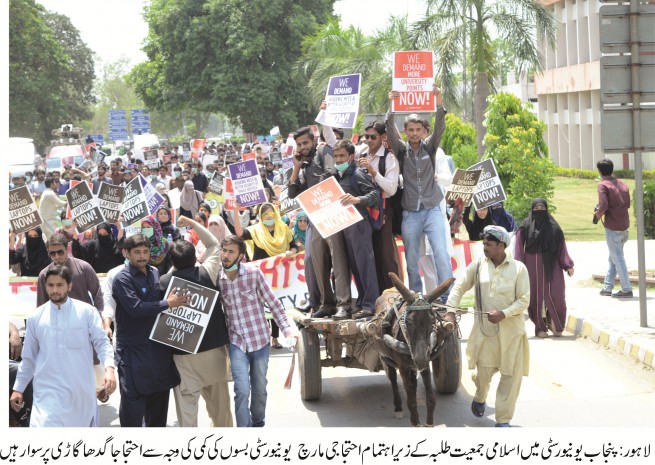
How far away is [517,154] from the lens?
889 inches

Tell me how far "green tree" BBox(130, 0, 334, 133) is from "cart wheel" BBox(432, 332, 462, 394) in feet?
158

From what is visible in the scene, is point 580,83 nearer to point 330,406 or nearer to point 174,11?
point 174,11

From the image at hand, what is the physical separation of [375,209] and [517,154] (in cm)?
1336

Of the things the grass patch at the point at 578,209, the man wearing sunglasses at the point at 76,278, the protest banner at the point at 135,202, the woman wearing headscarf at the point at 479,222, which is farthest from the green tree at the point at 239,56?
the man wearing sunglasses at the point at 76,278

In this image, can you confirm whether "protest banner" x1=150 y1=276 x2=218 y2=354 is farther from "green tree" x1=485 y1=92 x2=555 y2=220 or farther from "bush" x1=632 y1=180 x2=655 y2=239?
"bush" x1=632 y1=180 x2=655 y2=239

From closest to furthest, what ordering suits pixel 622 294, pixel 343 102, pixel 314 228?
pixel 314 228
pixel 343 102
pixel 622 294

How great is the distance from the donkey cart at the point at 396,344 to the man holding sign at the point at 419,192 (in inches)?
32.9

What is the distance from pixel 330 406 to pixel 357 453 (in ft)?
9.02

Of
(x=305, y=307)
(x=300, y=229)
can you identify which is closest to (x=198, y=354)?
(x=305, y=307)

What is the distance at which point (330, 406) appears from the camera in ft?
33.3

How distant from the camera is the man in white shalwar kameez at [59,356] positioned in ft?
23.5

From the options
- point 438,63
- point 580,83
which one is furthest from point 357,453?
point 580,83

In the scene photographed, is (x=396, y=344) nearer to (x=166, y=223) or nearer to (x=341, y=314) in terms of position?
(x=341, y=314)

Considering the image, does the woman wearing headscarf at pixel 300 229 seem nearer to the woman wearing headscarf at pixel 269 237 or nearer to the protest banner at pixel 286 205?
the woman wearing headscarf at pixel 269 237
